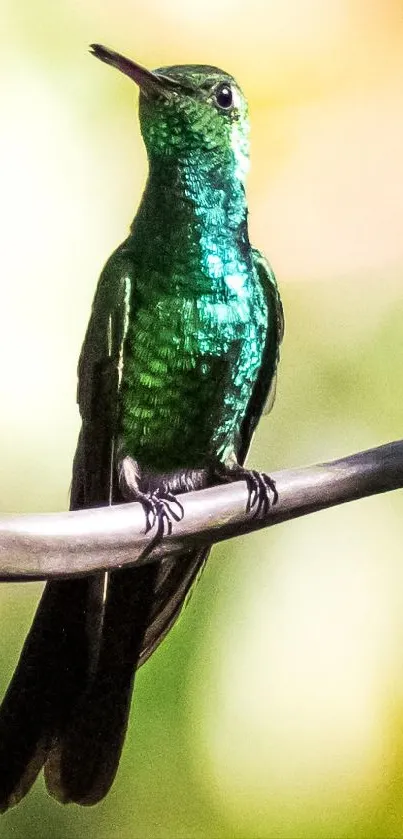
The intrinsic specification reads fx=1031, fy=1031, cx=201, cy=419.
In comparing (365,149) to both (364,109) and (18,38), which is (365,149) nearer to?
(364,109)

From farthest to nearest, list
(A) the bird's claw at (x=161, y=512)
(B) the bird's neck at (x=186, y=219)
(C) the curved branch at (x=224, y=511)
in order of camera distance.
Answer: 1. (B) the bird's neck at (x=186, y=219)
2. (A) the bird's claw at (x=161, y=512)
3. (C) the curved branch at (x=224, y=511)

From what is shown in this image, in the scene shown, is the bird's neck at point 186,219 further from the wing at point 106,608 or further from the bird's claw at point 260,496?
the bird's claw at point 260,496

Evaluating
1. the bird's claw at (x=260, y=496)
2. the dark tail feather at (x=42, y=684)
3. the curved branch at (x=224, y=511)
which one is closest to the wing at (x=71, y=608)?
the dark tail feather at (x=42, y=684)

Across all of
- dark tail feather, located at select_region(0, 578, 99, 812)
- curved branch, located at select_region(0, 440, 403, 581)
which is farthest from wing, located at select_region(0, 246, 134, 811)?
curved branch, located at select_region(0, 440, 403, 581)

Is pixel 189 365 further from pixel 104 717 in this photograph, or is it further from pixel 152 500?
pixel 104 717

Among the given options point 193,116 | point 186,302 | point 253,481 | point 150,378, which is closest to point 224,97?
point 193,116

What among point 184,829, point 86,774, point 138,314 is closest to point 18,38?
point 138,314
